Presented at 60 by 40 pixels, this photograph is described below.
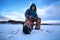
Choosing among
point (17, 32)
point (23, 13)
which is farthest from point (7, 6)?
point (17, 32)

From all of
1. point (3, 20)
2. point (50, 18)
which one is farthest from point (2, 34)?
point (50, 18)

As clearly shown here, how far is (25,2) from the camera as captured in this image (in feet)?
6.45

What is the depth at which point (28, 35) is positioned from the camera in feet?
6.23

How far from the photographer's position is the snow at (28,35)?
1.90m

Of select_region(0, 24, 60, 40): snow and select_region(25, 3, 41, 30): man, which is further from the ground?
select_region(25, 3, 41, 30): man

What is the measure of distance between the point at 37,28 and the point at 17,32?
0.77 ft

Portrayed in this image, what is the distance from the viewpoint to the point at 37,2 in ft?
6.43

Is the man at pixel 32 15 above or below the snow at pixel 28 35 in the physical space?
above

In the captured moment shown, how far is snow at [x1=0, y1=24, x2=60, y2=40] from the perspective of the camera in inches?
74.7

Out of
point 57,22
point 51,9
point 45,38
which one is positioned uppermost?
point 51,9

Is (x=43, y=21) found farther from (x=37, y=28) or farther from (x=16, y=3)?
(x=16, y=3)

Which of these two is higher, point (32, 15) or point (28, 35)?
point (32, 15)

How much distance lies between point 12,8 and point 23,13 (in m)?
0.15

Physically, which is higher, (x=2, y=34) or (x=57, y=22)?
(x=57, y=22)
